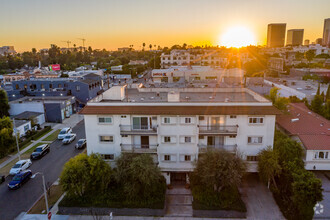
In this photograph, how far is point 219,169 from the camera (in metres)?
24.0

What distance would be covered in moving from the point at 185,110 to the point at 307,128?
19.0 m

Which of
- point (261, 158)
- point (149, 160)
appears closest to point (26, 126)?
point (149, 160)

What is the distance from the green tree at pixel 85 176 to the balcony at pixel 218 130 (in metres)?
11.5

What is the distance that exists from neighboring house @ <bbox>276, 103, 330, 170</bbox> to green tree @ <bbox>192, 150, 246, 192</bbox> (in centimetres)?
1021

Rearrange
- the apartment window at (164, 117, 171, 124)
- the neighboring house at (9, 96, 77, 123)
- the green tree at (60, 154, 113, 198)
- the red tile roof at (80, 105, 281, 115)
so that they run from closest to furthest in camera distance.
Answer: the green tree at (60, 154, 113, 198) → the red tile roof at (80, 105, 281, 115) → the apartment window at (164, 117, 171, 124) → the neighboring house at (9, 96, 77, 123)

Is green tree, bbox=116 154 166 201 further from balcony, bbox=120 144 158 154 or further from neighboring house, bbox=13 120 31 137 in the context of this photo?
neighboring house, bbox=13 120 31 137

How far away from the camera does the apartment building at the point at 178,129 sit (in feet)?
88.8

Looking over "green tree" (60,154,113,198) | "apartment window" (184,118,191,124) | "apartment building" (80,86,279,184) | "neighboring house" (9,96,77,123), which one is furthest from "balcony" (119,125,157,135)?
"neighboring house" (9,96,77,123)

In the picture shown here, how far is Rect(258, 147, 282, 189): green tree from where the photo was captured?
25.4 m

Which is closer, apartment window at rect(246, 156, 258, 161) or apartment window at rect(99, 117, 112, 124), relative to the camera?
apartment window at rect(99, 117, 112, 124)

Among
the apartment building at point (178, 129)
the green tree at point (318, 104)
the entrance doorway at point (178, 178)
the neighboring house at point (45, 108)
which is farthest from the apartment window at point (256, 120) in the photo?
the neighboring house at point (45, 108)

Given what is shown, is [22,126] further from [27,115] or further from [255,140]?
[255,140]

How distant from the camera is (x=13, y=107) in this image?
55.5 meters

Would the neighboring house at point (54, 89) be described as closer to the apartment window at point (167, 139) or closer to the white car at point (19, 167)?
the white car at point (19, 167)
